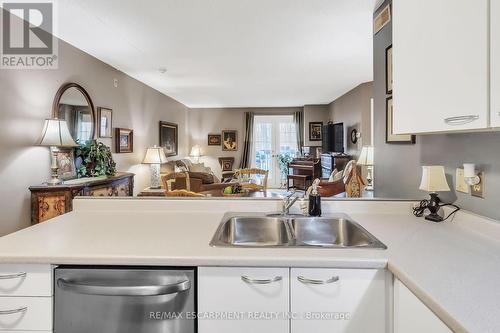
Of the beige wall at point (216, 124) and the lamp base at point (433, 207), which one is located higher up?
the beige wall at point (216, 124)

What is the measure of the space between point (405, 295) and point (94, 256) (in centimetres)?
106

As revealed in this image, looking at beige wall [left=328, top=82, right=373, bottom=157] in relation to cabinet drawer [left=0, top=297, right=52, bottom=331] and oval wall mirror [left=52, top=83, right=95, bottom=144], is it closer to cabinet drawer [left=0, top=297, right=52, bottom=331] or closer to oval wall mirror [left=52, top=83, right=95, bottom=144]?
oval wall mirror [left=52, top=83, right=95, bottom=144]

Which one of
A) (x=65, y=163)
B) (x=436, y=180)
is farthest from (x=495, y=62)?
(x=65, y=163)

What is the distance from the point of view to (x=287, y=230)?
158 cm

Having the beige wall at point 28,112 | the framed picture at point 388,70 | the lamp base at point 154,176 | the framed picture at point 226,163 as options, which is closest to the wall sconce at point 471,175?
the framed picture at point 388,70

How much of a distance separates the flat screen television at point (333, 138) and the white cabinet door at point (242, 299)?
5.99 metres

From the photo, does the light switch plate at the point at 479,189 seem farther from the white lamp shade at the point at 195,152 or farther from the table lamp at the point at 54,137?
the white lamp shade at the point at 195,152

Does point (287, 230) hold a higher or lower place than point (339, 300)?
higher

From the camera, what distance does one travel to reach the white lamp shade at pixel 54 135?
107 inches

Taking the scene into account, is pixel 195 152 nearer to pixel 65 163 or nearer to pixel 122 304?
pixel 65 163

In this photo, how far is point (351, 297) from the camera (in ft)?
3.38

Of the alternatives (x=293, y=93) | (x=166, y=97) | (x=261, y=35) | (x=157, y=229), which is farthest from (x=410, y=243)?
(x=166, y=97)

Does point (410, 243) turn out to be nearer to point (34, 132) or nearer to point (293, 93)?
point (34, 132)

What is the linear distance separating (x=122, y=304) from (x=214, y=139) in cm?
758
